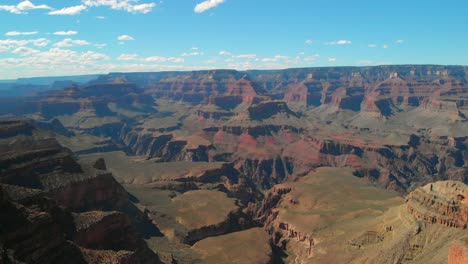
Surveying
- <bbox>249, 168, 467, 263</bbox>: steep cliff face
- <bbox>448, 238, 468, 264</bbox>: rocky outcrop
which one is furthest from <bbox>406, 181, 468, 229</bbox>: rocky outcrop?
<bbox>448, 238, 468, 264</bbox>: rocky outcrop

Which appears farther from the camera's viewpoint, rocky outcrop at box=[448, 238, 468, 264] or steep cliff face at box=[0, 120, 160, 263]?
rocky outcrop at box=[448, 238, 468, 264]

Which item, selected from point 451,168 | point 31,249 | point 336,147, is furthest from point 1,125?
point 451,168

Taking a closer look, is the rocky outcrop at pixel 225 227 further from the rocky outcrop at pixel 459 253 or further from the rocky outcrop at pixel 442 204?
the rocky outcrop at pixel 459 253

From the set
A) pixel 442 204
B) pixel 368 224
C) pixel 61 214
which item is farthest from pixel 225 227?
pixel 61 214

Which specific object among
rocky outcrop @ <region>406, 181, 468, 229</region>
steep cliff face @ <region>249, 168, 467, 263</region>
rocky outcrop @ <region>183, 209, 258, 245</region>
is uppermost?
rocky outcrop @ <region>406, 181, 468, 229</region>

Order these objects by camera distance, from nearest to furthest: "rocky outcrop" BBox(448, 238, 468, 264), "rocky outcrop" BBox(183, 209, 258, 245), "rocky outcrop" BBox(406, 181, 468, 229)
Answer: "rocky outcrop" BBox(448, 238, 468, 264)
"rocky outcrop" BBox(406, 181, 468, 229)
"rocky outcrop" BBox(183, 209, 258, 245)

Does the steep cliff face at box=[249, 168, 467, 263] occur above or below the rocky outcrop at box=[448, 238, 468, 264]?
below

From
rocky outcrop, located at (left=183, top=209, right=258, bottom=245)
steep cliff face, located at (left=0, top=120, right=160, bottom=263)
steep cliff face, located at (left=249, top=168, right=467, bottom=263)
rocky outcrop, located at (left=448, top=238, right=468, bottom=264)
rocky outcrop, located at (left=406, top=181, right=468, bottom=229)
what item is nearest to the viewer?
steep cliff face, located at (left=0, top=120, right=160, bottom=263)

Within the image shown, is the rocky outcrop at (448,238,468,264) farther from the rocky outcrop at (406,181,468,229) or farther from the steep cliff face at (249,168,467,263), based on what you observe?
the rocky outcrop at (406,181,468,229)

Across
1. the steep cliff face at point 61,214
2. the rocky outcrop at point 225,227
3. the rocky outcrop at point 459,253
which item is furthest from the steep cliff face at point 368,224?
the steep cliff face at point 61,214

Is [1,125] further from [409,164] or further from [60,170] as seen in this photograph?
[409,164]
